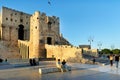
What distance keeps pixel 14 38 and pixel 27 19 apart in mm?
6372

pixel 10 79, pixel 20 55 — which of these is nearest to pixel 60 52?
pixel 20 55

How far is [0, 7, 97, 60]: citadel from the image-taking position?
35.3 m

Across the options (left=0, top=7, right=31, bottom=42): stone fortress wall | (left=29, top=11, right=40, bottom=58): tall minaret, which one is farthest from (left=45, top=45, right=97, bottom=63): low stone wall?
(left=0, top=7, right=31, bottom=42): stone fortress wall

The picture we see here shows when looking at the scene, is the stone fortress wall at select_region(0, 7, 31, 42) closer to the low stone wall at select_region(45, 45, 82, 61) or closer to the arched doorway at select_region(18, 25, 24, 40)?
the arched doorway at select_region(18, 25, 24, 40)

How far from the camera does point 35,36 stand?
38.5m

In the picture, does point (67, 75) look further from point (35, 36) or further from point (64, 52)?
point (35, 36)

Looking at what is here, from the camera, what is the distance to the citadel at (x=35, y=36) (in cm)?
3528

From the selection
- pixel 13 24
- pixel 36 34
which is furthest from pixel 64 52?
pixel 13 24

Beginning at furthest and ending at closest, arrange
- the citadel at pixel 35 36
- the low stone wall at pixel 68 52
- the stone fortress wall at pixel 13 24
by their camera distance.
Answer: the stone fortress wall at pixel 13 24
the citadel at pixel 35 36
the low stone wall at pixel 68 52

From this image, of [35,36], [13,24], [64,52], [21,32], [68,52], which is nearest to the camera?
[68,52]

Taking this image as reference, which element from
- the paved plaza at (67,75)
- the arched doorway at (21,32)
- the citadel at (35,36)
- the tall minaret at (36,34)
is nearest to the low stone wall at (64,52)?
the citadel at (35,36)

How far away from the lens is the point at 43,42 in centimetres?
3897

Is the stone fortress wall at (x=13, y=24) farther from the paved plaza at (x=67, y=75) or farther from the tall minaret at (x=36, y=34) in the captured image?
the paved plaza at (x=67, y=75)

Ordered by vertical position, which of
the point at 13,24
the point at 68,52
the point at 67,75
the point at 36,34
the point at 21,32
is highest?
the point at 13,24
